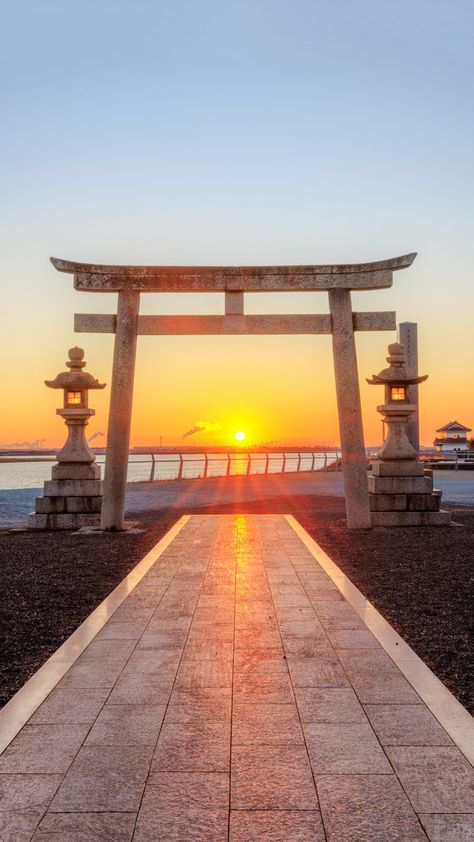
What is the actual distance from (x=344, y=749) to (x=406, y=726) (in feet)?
1.51

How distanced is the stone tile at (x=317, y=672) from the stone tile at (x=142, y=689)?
0.77 meters

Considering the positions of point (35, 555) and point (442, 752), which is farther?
point (35, 555)

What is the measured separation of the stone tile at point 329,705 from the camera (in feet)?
11.3

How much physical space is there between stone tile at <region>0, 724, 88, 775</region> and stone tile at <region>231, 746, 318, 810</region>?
2.54ft

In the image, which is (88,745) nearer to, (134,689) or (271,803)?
(134,689)

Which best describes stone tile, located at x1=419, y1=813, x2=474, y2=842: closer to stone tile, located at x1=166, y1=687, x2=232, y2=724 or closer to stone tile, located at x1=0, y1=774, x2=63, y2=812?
stone tile, located at x1=166, y1=687, x2=232, y2=724

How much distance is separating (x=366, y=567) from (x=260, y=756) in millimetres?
5356

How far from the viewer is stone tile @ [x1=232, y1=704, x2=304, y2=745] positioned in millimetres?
3182

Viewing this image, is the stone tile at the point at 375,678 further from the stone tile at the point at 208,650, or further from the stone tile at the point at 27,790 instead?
the stone tile at the point at 27,790

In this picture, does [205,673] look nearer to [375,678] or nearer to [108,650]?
[108,650]

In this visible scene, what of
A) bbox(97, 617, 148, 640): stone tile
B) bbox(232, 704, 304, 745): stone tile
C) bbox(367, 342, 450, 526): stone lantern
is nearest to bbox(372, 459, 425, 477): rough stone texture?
bbox(367, 342, 450, 526): stone lantern

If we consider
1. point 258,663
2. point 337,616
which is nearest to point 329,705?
point 258,663

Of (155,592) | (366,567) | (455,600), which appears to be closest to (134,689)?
(155,592)

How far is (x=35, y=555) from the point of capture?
923 cm
